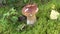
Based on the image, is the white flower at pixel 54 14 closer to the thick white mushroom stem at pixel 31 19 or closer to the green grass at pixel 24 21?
the green grass at pixel 24 21

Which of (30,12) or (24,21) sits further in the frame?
(24,21)

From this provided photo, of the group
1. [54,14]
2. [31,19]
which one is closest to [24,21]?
[31,19]

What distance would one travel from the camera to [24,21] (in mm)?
1969

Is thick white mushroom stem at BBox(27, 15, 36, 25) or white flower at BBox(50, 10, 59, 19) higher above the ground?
white flower at BBox(50, 10, 59, 19)

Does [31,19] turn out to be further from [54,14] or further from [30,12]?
[54,14]

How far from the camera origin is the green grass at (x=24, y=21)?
1.86 meters

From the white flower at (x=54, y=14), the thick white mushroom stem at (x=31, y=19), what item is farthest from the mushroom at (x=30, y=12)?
the white flower at (x=54, y=14)

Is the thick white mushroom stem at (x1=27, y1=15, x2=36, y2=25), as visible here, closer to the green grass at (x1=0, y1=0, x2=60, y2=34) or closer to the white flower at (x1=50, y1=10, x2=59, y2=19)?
the green grass at (x1=0, y1=0, x2=60, y2=34)

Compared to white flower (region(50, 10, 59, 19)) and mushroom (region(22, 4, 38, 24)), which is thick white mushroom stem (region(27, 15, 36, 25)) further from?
white flower (region(50, 10, 59, 19))

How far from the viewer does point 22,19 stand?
1981mm

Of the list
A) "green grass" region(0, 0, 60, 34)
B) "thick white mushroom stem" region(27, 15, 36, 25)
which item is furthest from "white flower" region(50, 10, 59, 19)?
"thick white mushroom stem" region(27, 15, 36, 25)

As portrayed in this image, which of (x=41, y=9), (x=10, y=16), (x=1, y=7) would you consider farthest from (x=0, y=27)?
(x=41, y=9)

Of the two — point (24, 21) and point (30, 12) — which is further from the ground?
point (30, 12)

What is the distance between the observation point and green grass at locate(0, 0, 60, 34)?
1.86 meters
